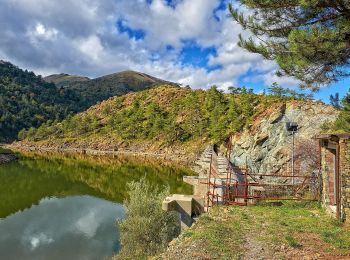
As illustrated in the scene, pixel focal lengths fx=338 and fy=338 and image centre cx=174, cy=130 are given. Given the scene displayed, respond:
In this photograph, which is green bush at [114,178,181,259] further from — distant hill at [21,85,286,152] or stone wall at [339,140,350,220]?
distant hill at [21,85,286,152]

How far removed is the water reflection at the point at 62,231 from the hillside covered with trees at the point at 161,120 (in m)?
44.3

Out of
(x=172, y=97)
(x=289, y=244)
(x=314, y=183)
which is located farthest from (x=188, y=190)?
(x=172, y=97)

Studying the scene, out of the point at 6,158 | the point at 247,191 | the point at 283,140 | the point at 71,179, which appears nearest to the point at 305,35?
the point at 247,191

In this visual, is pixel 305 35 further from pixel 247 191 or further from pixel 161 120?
pixel 161 120

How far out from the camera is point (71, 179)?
194 ft

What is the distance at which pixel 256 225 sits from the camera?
15.4m

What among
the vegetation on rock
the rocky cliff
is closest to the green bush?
the vegetation on rock

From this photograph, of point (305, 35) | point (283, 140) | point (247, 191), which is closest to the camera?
point (305, 35)

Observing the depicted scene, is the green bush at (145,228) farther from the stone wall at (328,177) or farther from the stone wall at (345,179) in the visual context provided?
the stone wall at (345,179)

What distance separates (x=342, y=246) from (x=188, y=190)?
32.2 m

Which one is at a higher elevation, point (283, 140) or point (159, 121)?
point (159, 121)

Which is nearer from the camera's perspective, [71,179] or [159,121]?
[71,179]

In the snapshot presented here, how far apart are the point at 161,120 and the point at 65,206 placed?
229 ft

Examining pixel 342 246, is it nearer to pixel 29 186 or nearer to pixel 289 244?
pixel 289 244
